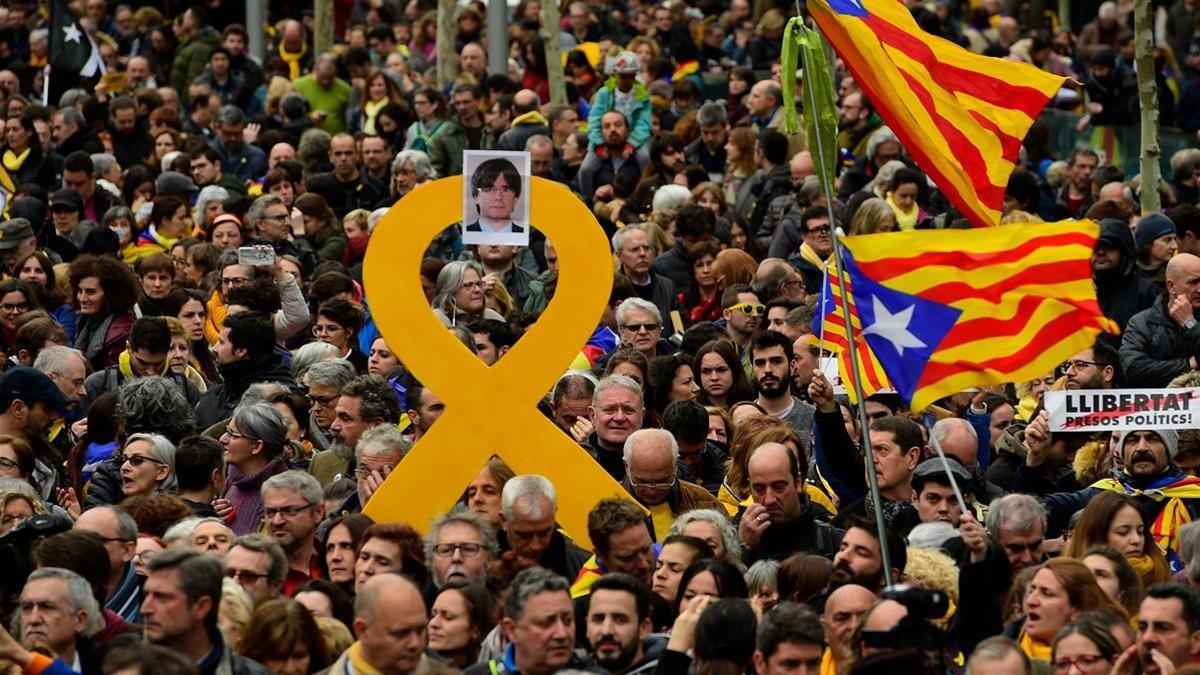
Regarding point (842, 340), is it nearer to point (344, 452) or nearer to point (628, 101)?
point (344, 452)

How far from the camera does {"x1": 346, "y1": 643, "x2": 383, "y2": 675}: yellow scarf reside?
8859 millimetres

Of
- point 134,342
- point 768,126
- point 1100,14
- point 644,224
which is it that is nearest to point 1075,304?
point 134,342

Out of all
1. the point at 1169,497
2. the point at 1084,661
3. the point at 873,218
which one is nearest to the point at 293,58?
the point at 873,218

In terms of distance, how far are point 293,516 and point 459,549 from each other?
1.11 m

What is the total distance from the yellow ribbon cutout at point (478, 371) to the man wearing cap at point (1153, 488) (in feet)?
6.98

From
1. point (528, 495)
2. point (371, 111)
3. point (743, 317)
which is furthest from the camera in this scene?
point (371, 111)

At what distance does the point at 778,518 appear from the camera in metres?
11.3

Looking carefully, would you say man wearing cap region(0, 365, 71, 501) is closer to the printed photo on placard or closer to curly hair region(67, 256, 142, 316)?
curly hair region(67, 256, 142, 316)

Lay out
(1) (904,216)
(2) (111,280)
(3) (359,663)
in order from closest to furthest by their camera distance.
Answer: (3) (359,663) < (2) (111,280) < (1) (904,216)

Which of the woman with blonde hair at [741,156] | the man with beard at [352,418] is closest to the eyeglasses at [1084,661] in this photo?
the man with beard at [352,418]

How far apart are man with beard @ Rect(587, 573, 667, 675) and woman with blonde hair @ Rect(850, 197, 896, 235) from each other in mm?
7669

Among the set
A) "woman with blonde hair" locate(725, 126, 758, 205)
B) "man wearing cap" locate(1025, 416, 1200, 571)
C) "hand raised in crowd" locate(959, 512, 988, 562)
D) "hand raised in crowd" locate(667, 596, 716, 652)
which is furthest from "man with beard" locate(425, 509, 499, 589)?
"woman with blonde hair" locate(725, 126, 758, 205)

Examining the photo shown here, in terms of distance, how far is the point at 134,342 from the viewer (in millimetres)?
14289

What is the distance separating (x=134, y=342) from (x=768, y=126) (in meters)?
8.13
